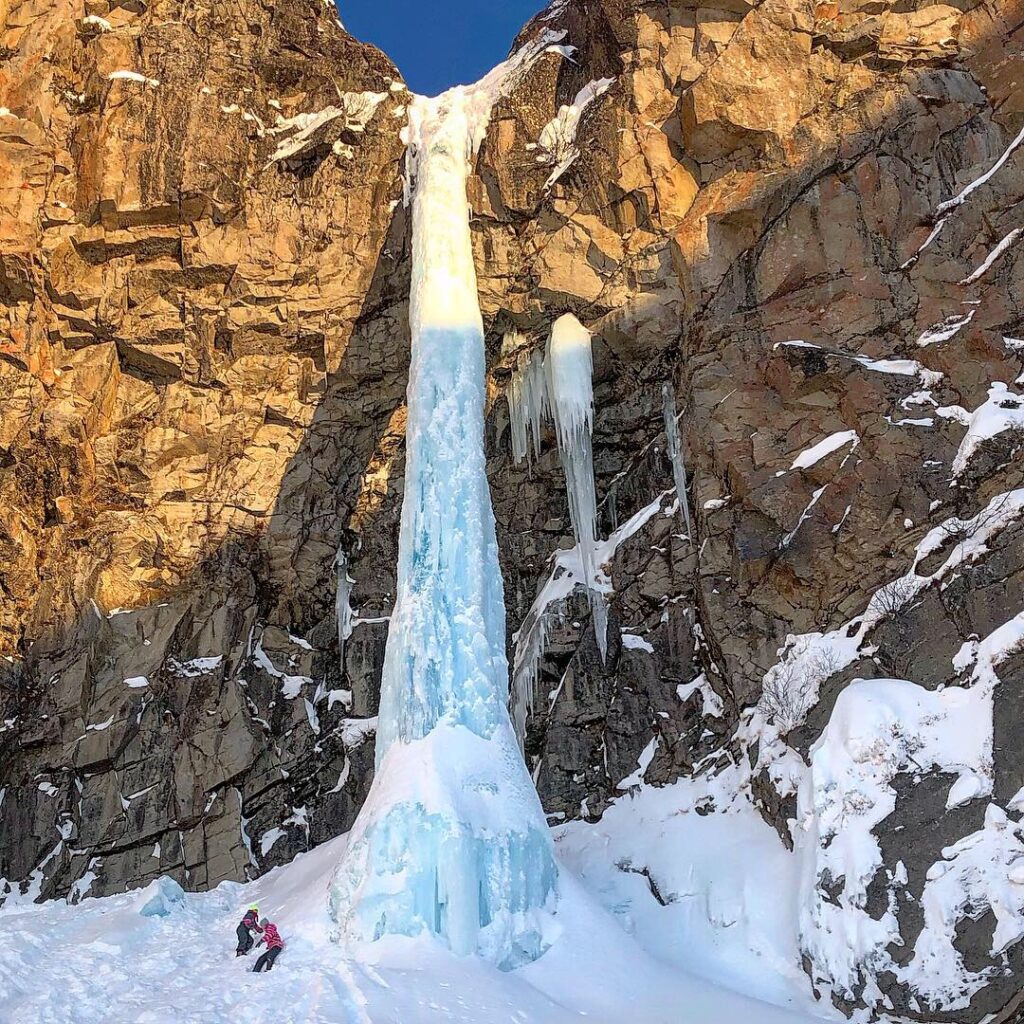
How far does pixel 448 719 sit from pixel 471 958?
3.11 meters

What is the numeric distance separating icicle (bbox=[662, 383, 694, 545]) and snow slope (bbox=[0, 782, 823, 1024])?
4.40 m

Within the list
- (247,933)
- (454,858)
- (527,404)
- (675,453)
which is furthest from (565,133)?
(247,933)

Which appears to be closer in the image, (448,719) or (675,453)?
(448,719)

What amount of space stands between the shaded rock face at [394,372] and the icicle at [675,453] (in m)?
0.31

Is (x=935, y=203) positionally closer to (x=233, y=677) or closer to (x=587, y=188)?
(x=587, y=188)

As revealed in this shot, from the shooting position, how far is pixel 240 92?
64.3 feet

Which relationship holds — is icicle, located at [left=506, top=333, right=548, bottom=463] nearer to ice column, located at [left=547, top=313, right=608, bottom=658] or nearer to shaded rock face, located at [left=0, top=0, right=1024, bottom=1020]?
ice column, located at [left=547, top=313, right=608, bottom=658]

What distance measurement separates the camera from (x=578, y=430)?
16812 mm

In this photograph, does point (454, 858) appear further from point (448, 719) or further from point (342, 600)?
point (342, 600)

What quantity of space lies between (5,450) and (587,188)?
479 inches

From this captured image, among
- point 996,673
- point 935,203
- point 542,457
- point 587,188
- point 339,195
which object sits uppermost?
point 339,195

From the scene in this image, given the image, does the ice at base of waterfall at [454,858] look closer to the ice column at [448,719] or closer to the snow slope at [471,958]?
the ice column at [448,719]

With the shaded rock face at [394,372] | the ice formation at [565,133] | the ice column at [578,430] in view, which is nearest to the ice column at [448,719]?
the ice column at [578,430]

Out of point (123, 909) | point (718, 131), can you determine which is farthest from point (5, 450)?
point (718, 131)
